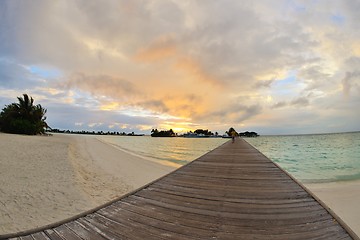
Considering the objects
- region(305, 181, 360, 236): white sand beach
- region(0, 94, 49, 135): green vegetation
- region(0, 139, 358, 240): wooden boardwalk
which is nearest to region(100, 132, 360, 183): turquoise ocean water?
region(305, 181, 360, 236): white sand beach

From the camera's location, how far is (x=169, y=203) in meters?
3.51

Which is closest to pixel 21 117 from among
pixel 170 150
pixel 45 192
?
pixel 170 150

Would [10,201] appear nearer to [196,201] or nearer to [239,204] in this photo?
[196,201]

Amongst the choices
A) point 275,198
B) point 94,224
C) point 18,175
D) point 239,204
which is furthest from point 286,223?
point 18,175

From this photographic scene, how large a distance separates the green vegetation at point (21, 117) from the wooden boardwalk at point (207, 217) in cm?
4156

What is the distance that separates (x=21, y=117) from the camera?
3678 cm

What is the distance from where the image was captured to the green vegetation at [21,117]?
34.9 metres

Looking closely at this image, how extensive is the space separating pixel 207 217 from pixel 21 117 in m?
45.4

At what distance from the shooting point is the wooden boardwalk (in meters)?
2.45

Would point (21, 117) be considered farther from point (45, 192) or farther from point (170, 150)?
point (45, 192)

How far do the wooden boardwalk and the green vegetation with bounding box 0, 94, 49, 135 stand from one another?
41561 mm

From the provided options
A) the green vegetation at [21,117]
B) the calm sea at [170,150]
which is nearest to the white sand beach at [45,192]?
the calm sea at [170,150]

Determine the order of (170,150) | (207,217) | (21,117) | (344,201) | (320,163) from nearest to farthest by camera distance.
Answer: (207,217) < (344,201) < (320,163) < (170,150) < (21,117)

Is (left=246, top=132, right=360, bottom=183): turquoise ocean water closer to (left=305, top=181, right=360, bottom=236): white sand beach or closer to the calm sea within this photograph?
(left=305, top=181, right=360, bottom=236): white sand beach
